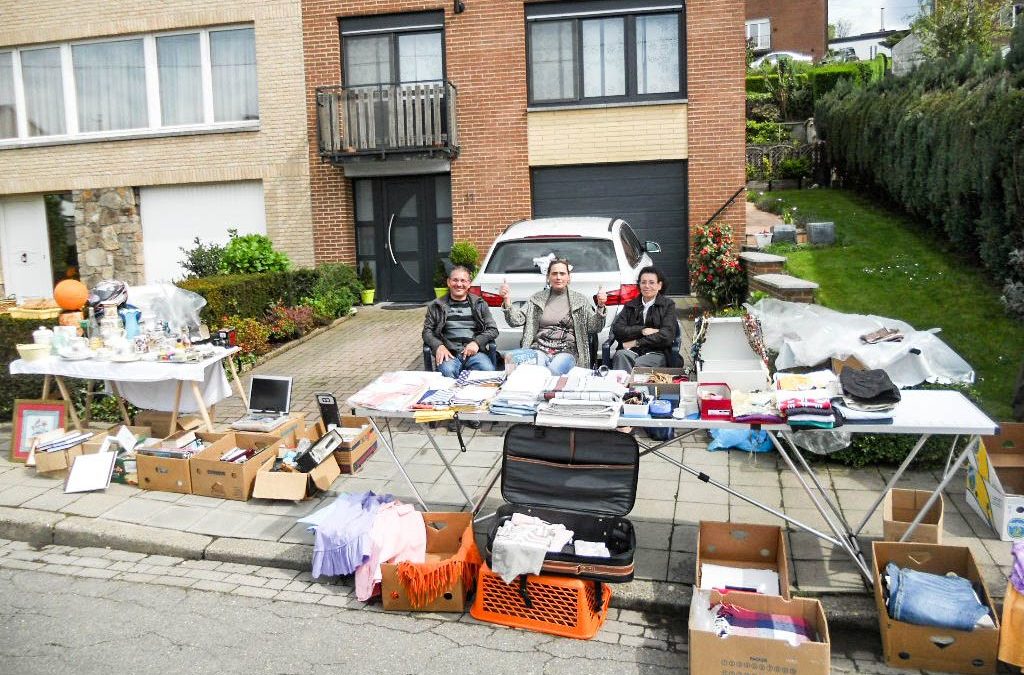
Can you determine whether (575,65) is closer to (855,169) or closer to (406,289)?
(406,289)

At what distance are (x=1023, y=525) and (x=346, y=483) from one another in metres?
4.49

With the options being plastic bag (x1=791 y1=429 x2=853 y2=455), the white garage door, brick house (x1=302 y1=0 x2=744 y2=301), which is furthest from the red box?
the white garage door

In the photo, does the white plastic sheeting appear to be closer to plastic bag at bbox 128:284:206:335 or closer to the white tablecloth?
the white tablecloth

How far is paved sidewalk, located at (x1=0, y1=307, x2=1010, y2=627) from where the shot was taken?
464cm

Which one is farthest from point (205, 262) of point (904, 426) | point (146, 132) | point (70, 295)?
point (904, 426)

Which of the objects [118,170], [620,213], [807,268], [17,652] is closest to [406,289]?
[620,213]

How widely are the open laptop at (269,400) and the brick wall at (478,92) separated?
25.3 feet

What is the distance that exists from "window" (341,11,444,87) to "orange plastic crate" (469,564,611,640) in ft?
37.9

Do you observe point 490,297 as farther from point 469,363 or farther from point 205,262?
point 205,262

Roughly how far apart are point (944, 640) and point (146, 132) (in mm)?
15469

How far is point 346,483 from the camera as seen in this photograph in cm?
630

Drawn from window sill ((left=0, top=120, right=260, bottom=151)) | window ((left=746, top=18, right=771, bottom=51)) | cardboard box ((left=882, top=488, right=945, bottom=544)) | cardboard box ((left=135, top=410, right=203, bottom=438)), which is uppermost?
window ((left=746, top=18, right=771, bottom=51))

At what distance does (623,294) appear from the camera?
786cm

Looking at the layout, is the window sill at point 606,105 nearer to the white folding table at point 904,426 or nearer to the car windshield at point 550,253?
the car windshield at point 550,253
